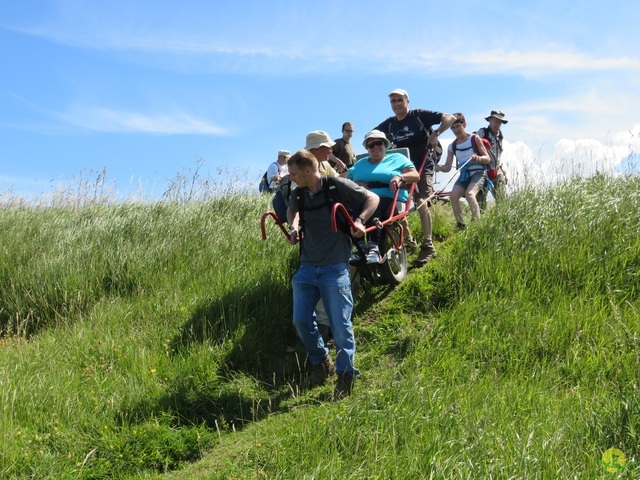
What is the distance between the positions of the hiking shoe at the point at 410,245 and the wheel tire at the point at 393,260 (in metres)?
0.90

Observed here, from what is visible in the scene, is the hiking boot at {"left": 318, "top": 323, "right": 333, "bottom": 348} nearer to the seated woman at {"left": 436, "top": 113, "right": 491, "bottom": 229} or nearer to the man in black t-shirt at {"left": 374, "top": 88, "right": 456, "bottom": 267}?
the man in black t-shirt at {"left": 374, "top": 88, "right": 456, "bottom": 267}

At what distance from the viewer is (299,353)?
6.76 m

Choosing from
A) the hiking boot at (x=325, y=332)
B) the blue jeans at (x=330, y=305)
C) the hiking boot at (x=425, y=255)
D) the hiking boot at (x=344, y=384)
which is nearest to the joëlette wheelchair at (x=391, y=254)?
the hiking boot at (x=425, y=255)

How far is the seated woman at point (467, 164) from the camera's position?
951 centimetres

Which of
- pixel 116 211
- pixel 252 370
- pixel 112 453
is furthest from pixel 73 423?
pixel 116 211

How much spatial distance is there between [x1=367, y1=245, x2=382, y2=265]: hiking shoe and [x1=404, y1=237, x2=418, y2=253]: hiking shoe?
2.04 m

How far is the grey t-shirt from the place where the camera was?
5.72m

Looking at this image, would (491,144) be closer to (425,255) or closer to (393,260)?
(425,255)

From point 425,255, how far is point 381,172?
1.51 m

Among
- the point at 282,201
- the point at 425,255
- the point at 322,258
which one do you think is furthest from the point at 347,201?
the point at 425,255

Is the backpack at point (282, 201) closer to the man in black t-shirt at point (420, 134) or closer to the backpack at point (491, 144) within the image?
the man in black t-shirt at point (420, 134)

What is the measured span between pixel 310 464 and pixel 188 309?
3.28 meters

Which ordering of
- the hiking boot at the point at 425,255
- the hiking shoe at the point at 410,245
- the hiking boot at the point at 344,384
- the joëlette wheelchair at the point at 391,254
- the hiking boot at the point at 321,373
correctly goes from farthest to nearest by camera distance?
the hiking shoe at the point at 410,245, the hiking boot at the point at 425,255, the joëlette wheelchair at the point at 391,254, the hiking boot at the point at 321,373, the hiking boot at the point at 344,384

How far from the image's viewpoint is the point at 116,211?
1057cm
